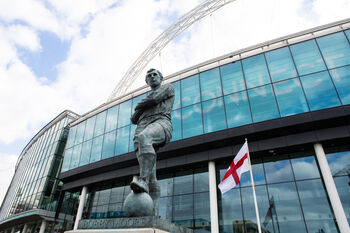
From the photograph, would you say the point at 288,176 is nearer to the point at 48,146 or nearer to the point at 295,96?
the point at 295,96

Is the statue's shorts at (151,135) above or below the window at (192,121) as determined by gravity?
below

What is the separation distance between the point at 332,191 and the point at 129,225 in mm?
13252

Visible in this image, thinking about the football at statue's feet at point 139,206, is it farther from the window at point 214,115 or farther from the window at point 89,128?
the window at point 89,128

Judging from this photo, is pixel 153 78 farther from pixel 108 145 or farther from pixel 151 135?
pixel 108 145

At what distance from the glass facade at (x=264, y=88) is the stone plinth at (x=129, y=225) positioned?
13.2 metres

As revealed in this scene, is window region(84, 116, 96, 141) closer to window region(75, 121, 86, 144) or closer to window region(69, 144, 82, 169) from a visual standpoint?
window region(75, 121, 86, 144)

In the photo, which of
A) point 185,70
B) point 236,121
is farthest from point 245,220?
point 185,70

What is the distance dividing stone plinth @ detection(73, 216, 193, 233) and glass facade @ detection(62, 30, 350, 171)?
13.2 metres

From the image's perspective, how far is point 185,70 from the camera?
65.5 feet

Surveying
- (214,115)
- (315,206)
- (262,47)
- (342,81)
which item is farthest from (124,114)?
(342,81)

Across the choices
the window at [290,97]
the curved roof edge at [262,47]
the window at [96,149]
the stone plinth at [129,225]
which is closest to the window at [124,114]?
the curved roof edge at [262,47]

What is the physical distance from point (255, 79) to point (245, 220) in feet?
31.0

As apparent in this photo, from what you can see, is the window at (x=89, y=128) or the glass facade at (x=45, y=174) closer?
the window at (x=89, y=128)

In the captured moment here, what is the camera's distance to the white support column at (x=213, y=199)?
14.6 m
